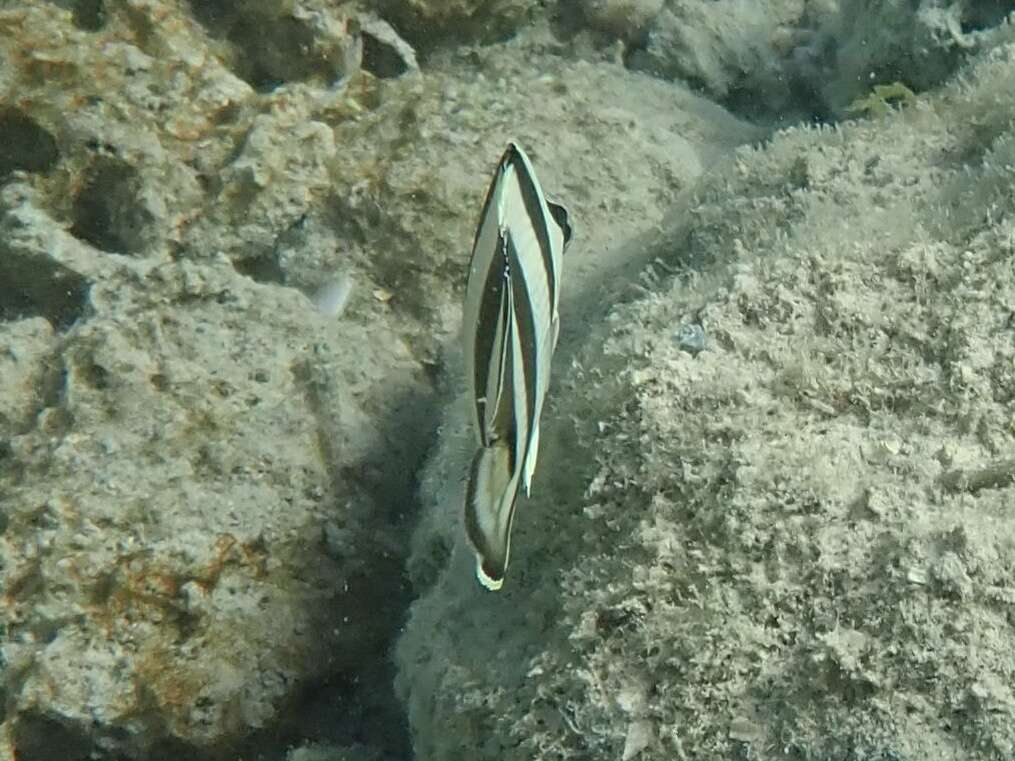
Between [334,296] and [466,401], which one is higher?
[466,401]

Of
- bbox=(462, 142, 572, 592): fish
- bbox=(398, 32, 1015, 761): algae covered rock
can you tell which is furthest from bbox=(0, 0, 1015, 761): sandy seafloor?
bbox=(462, 142, 572, 592): fish

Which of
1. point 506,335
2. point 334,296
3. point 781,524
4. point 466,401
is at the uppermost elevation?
point 506,335

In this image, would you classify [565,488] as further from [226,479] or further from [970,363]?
[226,479]

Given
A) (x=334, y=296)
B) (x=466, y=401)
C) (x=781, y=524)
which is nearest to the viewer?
(x=781, y=524)

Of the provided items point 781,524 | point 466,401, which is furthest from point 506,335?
point 466,401

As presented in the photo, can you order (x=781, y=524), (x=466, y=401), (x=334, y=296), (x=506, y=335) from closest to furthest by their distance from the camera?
(x=506, y=335) → (x=781, y=524) → (x=466, y=401) → (x=334, y=296)

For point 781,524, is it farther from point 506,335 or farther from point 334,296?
point 334,296

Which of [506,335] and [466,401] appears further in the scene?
[466,401]
